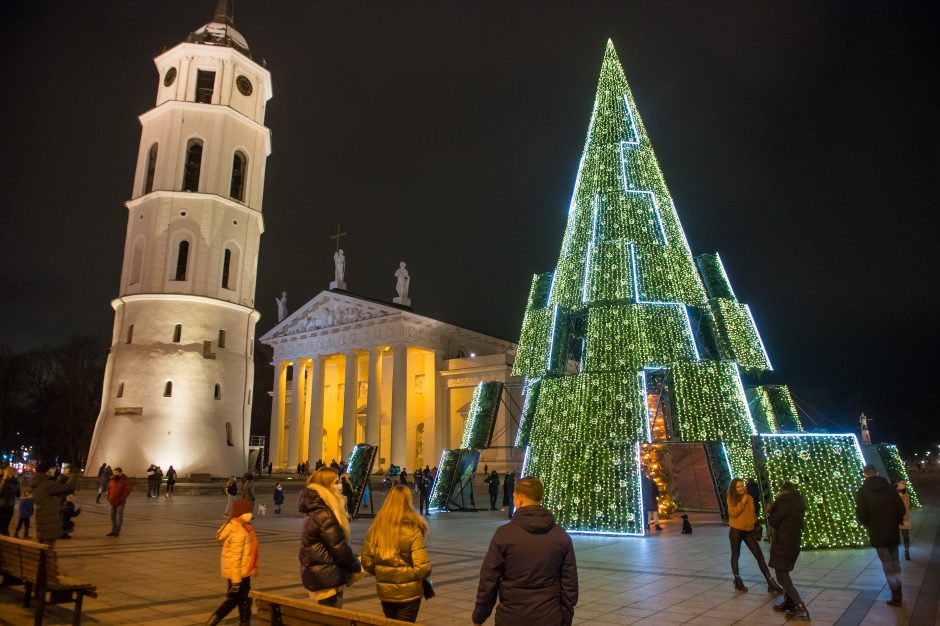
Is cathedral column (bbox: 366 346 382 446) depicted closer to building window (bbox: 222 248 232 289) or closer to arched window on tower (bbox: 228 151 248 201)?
building window (bbox: 222 248 232 289)

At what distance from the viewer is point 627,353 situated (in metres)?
13.8

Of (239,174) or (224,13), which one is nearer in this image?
(239,174)

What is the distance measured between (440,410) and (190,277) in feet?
76.9

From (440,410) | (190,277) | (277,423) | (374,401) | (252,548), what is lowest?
(252,548)

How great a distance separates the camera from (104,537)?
12.8 metres

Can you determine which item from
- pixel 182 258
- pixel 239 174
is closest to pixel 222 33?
pixel 239 174

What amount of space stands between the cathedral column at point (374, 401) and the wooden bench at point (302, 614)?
40.6 m

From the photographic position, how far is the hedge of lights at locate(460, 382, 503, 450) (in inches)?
664

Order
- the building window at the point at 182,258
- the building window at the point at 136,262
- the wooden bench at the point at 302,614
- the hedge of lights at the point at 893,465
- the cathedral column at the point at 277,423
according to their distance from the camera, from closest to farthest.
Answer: the wooden bench at the point at 302,614
the hedge of lights at the point at 893,465
the building window at the point at 182,258
the building window at the point at 136,262
the cathedral column at the point at 277,423

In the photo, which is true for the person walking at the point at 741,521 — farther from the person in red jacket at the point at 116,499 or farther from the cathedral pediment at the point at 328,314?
the cathedral pediment at the point at 328,314

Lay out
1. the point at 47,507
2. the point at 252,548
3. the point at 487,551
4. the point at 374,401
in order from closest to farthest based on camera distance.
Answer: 1. the point at 487,551
2. the point at 252,548
3. the point at 47,507
4. the point at 374,401

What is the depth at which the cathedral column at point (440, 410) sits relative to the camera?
156 feet

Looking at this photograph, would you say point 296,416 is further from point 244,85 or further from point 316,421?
point 244,85

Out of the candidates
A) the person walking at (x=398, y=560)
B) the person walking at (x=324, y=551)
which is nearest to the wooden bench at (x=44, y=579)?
the person walking at (x=324, y=551)
